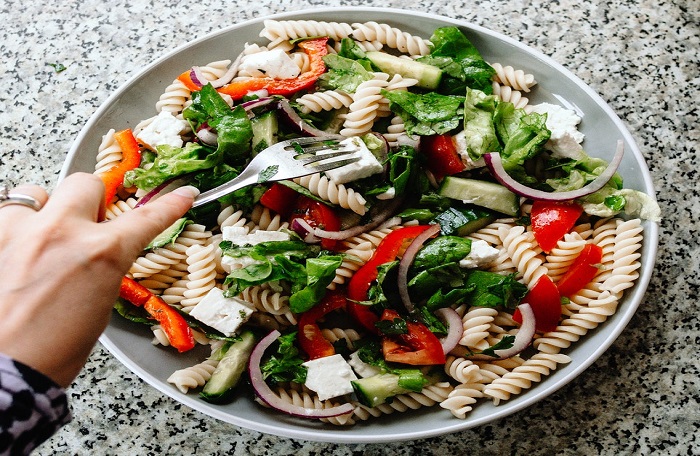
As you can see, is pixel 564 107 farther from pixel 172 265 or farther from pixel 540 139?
pixel 172 265

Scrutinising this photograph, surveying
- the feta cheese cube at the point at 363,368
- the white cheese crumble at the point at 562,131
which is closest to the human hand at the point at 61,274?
the feta cheese cube at the point at 363,368

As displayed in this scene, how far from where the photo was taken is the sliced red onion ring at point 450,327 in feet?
8.29

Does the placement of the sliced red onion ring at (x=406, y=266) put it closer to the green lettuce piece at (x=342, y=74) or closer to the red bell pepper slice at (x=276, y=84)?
the green lettuce piece at (x=342, y=74)

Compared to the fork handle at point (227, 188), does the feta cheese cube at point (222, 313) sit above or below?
below

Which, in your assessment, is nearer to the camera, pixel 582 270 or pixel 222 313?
pixel 222 313

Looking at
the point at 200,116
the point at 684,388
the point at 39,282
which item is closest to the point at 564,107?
the point at 684,388

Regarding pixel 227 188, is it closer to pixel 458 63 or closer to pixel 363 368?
pixel 363 368

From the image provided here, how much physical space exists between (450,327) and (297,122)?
3.49ft

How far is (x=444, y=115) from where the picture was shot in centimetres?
279

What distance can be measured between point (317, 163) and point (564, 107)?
3.87ft

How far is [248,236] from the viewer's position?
260 cm

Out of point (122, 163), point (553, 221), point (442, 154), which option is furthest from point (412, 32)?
point (122, 163)

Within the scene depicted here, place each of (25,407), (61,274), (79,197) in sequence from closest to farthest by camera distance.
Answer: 1. (25,407)
2. (61,274)
3. (79,197)

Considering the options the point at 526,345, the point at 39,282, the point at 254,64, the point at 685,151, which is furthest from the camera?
the point at 685,151
